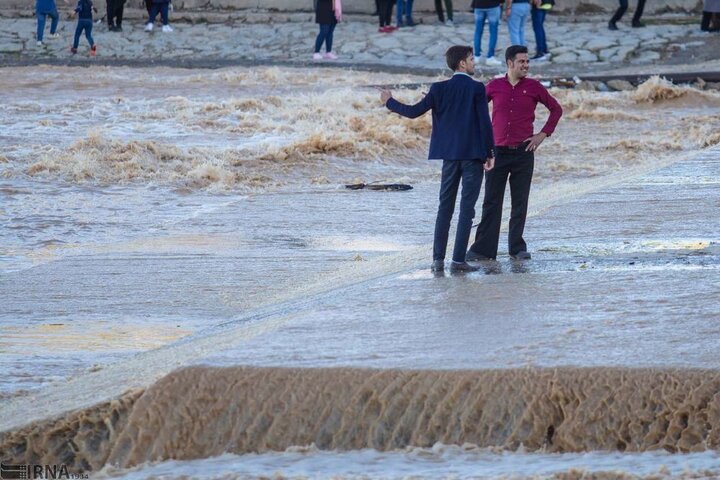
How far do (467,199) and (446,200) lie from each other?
126 mm

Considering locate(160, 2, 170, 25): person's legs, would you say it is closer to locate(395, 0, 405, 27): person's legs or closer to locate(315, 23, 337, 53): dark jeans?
locate(315, 23, 337, 53): dark jeans

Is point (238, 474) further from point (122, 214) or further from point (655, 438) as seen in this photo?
point (122, 214)

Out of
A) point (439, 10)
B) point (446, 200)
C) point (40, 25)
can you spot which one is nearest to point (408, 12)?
point (439, 10)

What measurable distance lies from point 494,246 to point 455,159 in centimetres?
77

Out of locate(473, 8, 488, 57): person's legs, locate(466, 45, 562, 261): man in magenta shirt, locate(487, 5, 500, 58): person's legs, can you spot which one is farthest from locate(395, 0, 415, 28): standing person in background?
locate(466, 45, 562, 261): man in magenta shirt

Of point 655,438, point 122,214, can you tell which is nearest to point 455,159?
point 655,438

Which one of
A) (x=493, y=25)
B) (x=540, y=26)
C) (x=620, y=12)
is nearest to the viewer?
(x=493, y=25)

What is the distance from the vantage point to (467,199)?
23.7ft

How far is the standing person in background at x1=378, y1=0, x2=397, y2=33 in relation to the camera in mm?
23125

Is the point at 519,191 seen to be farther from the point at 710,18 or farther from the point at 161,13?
the point at 161,13

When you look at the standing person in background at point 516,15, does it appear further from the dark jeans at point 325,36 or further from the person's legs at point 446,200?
the person's legs at point 446,200

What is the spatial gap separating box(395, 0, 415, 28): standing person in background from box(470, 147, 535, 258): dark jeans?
16203 mm

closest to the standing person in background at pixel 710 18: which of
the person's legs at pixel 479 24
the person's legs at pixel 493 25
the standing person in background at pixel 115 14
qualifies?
the person's legs at pixel 493 25

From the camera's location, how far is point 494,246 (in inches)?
300
